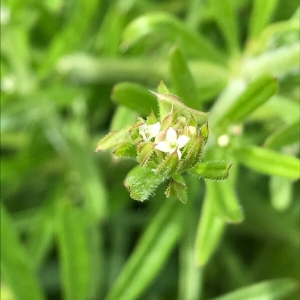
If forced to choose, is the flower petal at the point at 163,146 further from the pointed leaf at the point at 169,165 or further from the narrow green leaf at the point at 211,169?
the narrow green leaf at the point at 211,169

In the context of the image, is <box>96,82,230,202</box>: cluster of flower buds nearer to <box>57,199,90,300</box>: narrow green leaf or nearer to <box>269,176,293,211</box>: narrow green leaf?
<box>57,199,90,300</box>: narrow green leaf

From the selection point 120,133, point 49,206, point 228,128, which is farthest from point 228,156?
point 49,206

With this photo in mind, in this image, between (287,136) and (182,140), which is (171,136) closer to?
(182,140)

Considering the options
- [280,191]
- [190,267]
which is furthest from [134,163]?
[280,191]

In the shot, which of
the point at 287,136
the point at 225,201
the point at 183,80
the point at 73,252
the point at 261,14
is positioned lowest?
the point at 73,252

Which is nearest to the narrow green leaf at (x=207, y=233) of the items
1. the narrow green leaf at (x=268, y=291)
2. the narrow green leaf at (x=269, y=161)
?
the narrow green leaf at (x=269, y=161)

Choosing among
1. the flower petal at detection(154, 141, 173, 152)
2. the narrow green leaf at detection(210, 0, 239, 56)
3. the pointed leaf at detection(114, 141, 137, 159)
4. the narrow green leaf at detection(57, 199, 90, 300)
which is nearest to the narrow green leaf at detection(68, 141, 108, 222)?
the narrow green leaf at detection(57, 199, 90, 300)

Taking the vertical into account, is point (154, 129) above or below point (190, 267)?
above
